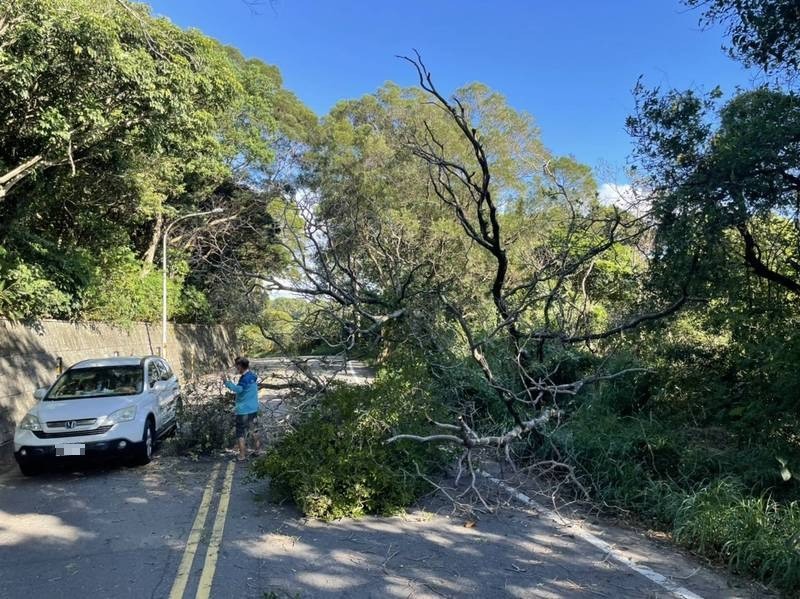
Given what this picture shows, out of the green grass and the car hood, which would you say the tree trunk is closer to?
the car hood

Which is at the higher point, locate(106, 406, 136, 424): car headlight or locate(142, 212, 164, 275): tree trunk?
locate(142, 212, 164, 275): tree trunk

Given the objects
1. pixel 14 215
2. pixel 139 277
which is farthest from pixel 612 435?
pixel 139 277

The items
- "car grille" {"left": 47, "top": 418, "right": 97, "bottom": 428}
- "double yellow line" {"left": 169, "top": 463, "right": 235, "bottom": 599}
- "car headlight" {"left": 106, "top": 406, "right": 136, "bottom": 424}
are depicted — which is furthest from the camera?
"car headlight" {"left": 106, "top": 406, "right": 136, "bottom": 424}

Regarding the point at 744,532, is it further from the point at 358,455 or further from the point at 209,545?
the point at 209,545

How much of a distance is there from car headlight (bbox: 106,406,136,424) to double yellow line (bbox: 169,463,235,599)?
1.73 metres

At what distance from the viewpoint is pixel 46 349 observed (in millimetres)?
14430

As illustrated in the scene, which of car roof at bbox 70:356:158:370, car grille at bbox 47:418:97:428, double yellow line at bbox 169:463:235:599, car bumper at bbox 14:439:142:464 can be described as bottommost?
double yellow line at bbox 169:463:235:599

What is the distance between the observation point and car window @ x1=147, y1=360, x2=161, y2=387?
10877 millimetres

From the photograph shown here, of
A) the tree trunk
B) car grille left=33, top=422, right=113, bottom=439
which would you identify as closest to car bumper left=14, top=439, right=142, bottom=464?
car grille left=33, top=422, right=113, bottom=439

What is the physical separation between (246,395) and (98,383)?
2.69 metres

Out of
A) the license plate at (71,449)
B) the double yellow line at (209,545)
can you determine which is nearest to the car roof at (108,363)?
the license plate at (71,449)

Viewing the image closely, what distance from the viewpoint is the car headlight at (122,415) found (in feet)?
30.2

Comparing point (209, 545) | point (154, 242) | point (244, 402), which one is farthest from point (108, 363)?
point (154, 242)

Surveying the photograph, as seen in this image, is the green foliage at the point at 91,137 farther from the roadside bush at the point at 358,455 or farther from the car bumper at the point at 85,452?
the roadside bush at the point at 358,455
